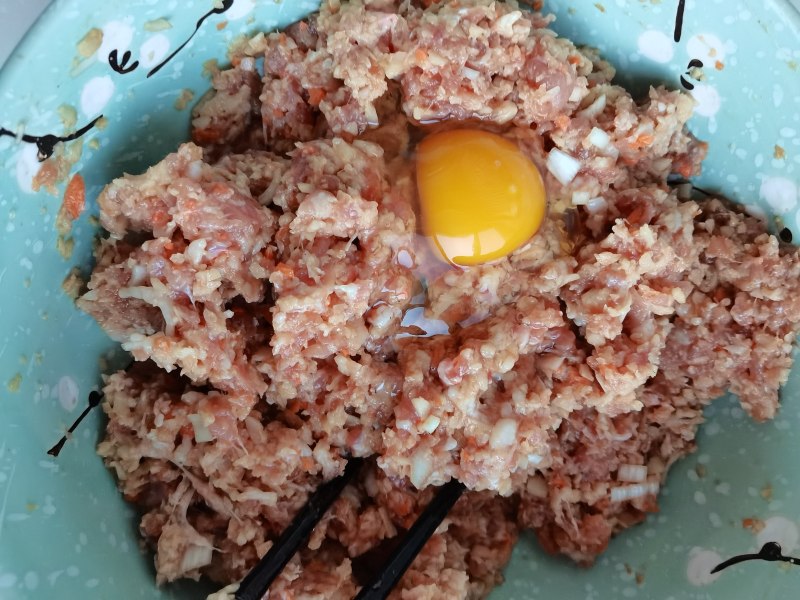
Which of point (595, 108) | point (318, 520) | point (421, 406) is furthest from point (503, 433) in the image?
point (595, 108)

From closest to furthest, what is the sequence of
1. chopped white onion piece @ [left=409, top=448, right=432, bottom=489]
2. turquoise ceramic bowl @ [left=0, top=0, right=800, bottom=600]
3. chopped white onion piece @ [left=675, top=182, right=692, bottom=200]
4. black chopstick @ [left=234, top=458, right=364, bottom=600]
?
turquoise ceramic bowl @ [left=0, top=0, right=800, bottom=600], black chopstick @ [left=234, top=458, right=364, bottom=600], chopped white onion piece @ [left=409, top=448, right=432, bottom=489], chopped white onion piece @ [left=675, top=182, right=692, bottom=200]

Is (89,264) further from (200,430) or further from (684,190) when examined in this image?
(684,190)

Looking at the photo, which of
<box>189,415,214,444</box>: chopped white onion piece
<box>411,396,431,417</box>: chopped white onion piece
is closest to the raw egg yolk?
<box>411,396,431,417</box>: chopped white onion piece

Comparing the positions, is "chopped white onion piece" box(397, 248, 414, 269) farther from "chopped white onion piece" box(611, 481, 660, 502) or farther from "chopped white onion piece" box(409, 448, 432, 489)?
"chopped white onion piece" box(611, 481, 660, 502)

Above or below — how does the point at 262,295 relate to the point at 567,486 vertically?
above

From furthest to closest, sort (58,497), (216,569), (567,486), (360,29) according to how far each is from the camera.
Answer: (567,486), (216,569), (360,29), (58,497)

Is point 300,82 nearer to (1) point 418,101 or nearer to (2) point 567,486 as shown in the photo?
(1) point 418,101

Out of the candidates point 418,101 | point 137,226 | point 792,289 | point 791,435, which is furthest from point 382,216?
point 791,435
